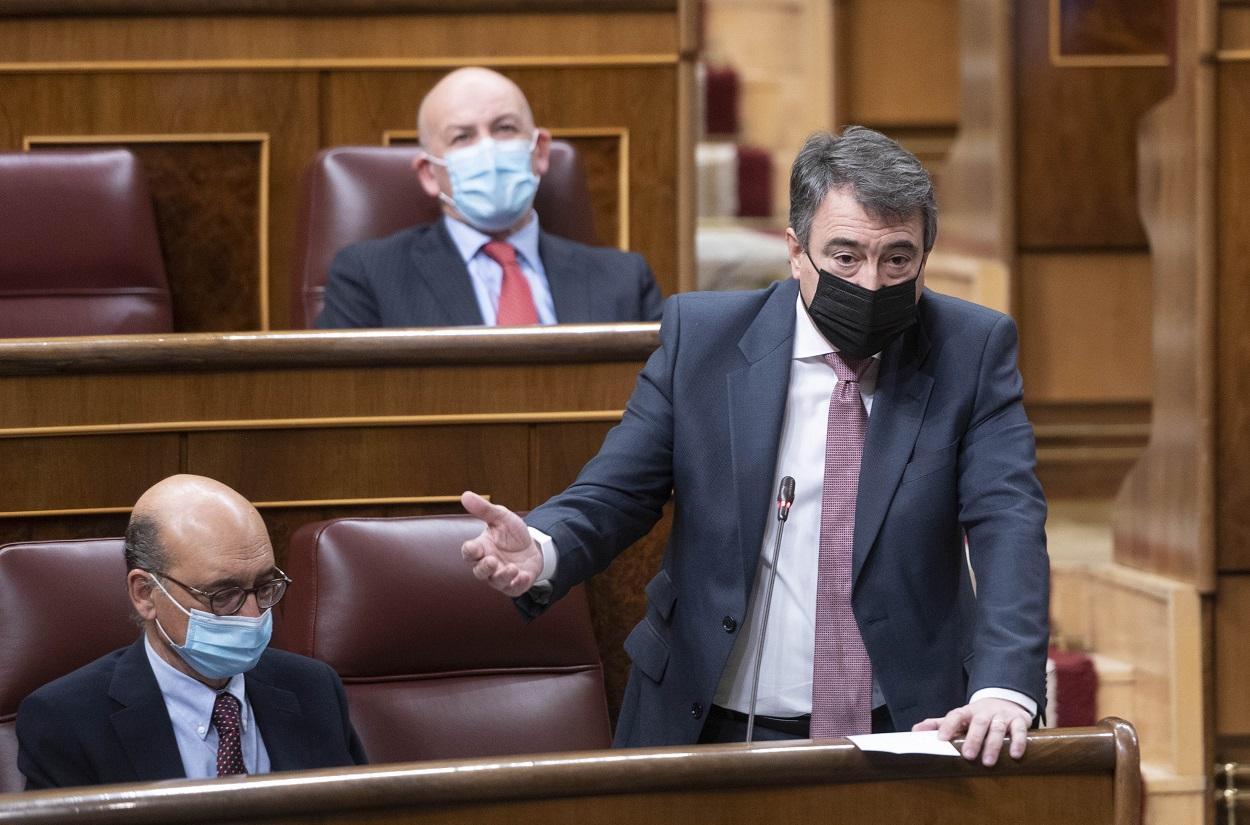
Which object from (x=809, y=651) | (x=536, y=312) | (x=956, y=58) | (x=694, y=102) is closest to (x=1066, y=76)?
(x=956, y=58)

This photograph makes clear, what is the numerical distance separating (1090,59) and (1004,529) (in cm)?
182

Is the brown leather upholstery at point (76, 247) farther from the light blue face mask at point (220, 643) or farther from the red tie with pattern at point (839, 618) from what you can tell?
the red tie with pattern at point (839, 618)

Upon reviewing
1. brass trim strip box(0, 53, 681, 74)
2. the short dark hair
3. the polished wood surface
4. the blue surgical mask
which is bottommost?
the polished wood surface

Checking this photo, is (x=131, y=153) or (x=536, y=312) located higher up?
(x=131, y=153)

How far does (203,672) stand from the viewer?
1.07m

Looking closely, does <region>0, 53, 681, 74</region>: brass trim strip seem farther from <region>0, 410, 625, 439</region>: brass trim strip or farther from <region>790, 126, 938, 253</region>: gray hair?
<region>790, 126, 938, 253</region>: gray hair

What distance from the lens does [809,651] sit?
97 cm

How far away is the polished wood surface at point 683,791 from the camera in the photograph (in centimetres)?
75

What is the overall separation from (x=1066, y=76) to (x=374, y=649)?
5.82 ft

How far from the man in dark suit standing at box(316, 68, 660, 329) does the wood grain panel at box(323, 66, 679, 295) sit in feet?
0.70

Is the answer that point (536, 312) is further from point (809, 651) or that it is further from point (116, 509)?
point (809, 651)

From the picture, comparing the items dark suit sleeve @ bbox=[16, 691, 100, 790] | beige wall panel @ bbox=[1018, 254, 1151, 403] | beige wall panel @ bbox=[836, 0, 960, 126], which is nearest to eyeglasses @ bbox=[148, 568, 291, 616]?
dark suit sleeve @ bbox=[16, 691, 100, 790]

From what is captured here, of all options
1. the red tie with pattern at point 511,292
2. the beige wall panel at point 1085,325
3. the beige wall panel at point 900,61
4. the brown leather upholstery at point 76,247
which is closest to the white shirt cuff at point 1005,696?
the red tie with pattern at point 511,292

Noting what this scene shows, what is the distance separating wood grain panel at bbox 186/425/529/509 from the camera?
1.30m
